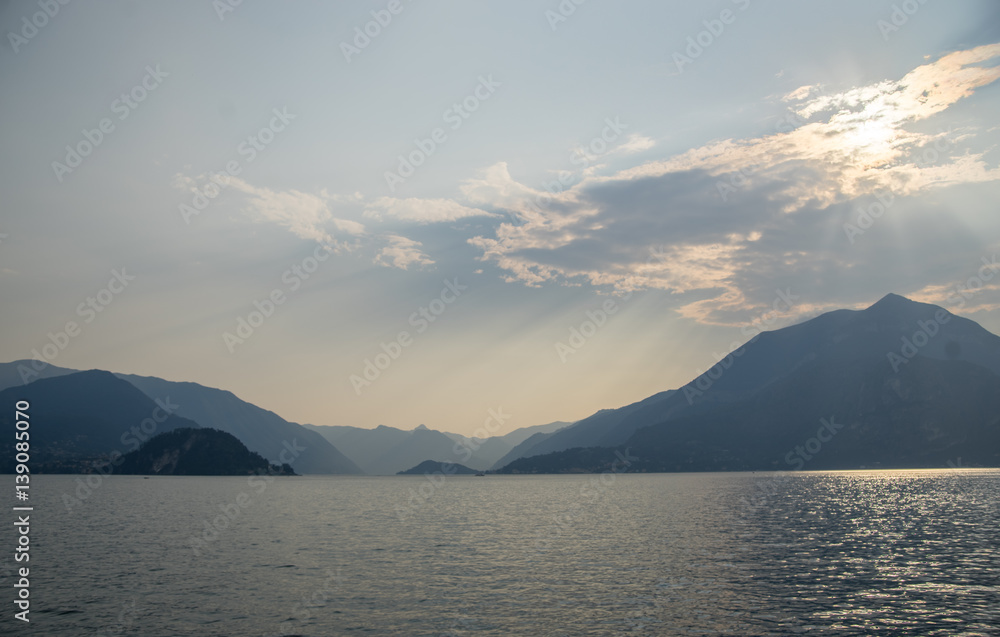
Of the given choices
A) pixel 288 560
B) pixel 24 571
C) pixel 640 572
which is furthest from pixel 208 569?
pixel 640 572

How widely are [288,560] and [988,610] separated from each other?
67.9 meters

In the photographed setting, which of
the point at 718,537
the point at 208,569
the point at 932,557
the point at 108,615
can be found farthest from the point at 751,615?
the point at 208,569

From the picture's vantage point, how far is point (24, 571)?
56375 mm

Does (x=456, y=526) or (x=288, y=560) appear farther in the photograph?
(x=456, y=526)

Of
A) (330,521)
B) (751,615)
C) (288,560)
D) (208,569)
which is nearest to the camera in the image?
(751,615)

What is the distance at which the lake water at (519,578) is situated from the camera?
4019 centimetres

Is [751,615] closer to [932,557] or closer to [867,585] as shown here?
[867,585]

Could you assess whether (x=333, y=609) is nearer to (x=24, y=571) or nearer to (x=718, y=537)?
(x=24, y=571)

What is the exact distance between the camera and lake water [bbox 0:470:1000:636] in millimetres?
40188

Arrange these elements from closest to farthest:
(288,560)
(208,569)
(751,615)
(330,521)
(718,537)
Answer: (751,615) < (208,569) < (288,560) < (718,537) < (330,521)

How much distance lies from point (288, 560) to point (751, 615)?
5164 cm

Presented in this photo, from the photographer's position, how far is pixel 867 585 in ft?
168

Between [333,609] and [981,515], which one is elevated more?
[333,609]

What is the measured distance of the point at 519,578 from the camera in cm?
5600
